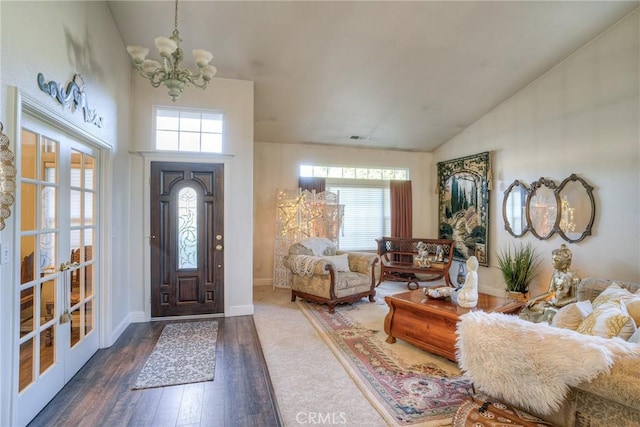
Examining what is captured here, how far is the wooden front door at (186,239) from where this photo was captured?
12.8 feet

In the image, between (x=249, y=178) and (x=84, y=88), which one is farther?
(x=249, y=178)

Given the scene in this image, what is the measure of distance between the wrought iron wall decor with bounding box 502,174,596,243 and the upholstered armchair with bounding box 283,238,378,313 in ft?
7.64

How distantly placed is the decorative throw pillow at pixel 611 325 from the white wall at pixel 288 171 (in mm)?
4807

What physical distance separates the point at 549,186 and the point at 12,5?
18.4 ft

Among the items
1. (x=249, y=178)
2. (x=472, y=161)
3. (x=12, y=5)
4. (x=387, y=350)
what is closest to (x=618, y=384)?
(x=387, y=350)

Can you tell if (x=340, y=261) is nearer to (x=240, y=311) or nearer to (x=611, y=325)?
(x=240, y=311)

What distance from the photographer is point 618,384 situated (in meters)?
1.23

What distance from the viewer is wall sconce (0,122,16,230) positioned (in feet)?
5.39

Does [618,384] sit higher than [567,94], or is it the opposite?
[567,94]

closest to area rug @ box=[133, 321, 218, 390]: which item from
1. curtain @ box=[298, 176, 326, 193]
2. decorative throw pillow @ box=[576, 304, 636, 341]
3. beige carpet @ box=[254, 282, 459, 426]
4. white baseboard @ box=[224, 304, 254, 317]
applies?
white baseboard @ box=[224, 304, 254, 317]

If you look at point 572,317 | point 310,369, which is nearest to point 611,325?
point 572,317

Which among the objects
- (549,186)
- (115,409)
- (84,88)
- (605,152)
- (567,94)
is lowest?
(115,409)

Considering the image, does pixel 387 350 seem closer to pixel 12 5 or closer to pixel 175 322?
pixel 175 322

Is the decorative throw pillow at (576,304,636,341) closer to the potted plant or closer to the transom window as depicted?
the potted plant
